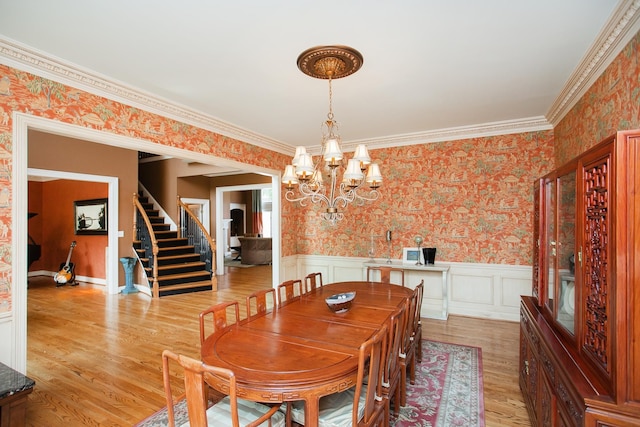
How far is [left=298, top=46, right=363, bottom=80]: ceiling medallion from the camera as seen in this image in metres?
2.39

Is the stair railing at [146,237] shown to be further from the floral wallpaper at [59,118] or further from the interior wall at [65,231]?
the floral wallpaper at [59,118]

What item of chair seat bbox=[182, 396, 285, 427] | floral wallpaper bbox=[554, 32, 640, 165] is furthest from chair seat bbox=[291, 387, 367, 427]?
floral wallpaper bbox=[554, 32, 640, 165]

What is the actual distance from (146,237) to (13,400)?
5.23m

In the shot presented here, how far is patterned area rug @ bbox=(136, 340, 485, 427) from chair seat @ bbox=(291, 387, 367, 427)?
0.74m

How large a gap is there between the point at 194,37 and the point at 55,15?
820 millimetres

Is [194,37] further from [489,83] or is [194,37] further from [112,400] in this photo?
[112,400]

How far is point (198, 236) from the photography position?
7.46 metres

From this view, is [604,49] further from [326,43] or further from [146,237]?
[146,237]

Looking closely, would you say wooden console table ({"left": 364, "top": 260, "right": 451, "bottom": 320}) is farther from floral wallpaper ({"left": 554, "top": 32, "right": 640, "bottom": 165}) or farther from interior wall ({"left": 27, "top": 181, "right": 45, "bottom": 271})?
interior wall ({"left": 27, "top": 181, "right": 45, "bottom": 271})

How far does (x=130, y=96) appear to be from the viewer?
10.2ft

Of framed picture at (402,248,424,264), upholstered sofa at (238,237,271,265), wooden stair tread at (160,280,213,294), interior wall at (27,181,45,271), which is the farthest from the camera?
upholstered sofa at (238,237,271,265)

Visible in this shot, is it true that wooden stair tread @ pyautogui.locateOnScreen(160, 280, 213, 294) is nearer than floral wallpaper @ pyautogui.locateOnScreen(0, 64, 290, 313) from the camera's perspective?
No

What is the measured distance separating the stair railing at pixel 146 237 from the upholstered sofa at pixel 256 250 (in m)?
3.61

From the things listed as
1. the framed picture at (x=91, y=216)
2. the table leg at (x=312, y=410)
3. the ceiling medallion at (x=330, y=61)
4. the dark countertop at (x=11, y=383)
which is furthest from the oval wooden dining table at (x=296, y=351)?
the framed picture at (x=91, y=216)
